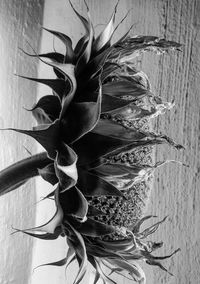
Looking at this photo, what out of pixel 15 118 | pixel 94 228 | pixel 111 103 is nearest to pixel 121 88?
pixel 111 103

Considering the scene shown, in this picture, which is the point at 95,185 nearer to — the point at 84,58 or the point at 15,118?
the point at 84,58

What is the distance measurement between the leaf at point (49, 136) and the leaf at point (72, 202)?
0.04m

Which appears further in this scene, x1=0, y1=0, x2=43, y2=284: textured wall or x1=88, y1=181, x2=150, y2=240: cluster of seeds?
x1=0, y1=0, x2=43, y2=284: textured wall

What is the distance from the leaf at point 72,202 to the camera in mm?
493

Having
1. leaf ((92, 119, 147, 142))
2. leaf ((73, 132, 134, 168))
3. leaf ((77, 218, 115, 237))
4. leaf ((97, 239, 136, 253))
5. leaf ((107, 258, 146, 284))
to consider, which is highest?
leaf ((92, 119, 147, 142))

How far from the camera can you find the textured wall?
0.79 m

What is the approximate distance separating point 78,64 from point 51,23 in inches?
13.5

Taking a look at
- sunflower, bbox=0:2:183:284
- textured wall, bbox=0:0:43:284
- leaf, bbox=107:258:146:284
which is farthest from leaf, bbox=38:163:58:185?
textured wall, bbox=0:0:43:284

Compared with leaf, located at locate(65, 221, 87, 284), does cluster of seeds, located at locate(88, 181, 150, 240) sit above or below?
above

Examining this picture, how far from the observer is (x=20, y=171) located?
20.1 inches

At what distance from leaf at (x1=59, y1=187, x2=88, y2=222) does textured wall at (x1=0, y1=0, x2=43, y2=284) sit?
297 mm

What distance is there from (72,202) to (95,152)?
50 millimetres

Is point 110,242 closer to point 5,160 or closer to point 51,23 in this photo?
point 5,160

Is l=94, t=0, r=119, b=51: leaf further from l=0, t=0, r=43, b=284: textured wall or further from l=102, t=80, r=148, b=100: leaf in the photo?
l=0, t=0, r=43, b=284: textured wall
